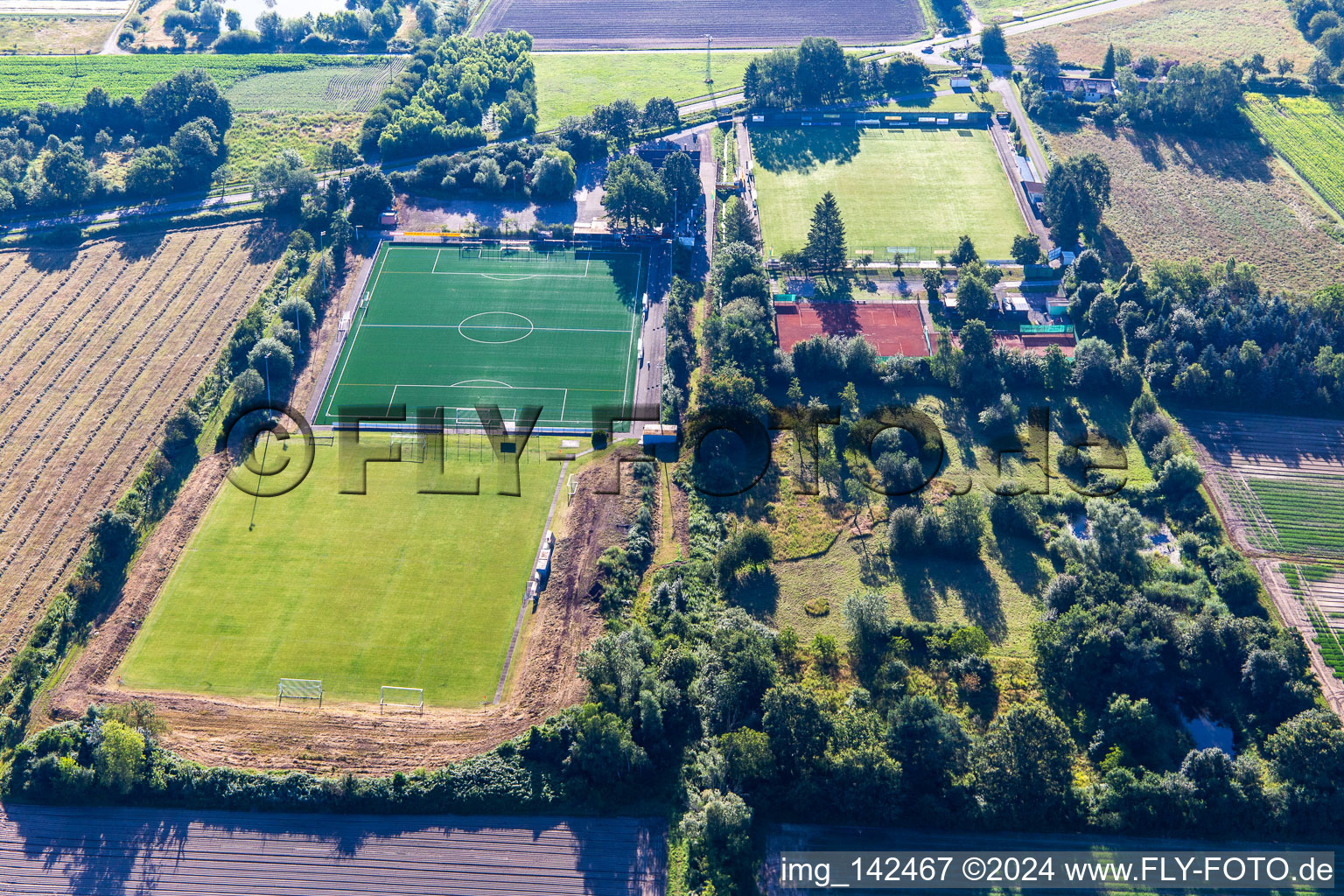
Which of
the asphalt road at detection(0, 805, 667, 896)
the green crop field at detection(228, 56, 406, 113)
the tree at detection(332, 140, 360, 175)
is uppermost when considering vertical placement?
the green crop field at detection(228, 56, 406, 113)

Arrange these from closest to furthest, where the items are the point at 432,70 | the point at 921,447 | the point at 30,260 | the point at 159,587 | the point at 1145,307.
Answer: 1. the point at 159,587
2. the point at 921,447
3. the point at 1145,307
4. the point at 30,260
5. the point at 432,70

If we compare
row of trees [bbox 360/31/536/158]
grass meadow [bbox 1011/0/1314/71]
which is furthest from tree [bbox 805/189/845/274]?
grass meadow [bbox 1011/0/1314/71]

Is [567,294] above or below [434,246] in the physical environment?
below

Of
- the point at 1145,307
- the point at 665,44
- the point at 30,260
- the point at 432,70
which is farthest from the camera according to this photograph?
the point at 665,44

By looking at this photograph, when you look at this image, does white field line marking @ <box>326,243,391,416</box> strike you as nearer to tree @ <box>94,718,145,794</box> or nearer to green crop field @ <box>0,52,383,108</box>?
tree @ <box>94,718,145,794</box>

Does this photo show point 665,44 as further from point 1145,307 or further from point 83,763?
point 83,763

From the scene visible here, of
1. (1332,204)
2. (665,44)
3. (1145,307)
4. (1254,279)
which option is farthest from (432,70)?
(1332,204)

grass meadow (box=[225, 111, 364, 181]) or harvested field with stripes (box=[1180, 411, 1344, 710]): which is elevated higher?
grass meadow (box=[225, 111, 364, 181])
